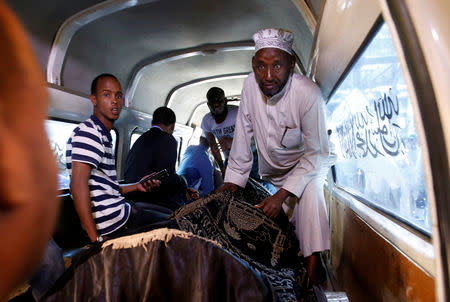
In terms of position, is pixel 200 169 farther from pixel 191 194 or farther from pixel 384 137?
pixel 384 137

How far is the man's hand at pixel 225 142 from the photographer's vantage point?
4.45 m

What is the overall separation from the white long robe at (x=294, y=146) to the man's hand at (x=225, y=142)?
1734 mm

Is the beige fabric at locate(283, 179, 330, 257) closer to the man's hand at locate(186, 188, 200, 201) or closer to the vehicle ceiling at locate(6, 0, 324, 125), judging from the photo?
the vehicle ceiling at locate(6, 0, 324, 125)

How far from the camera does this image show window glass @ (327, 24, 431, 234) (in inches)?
53.4

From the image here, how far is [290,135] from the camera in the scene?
94.9 inches

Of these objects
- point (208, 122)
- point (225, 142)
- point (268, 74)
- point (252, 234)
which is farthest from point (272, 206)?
point (208, 122)

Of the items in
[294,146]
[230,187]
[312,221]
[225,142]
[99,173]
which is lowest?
[312,221]

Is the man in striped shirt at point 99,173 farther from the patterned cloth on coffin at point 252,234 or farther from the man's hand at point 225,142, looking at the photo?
the man's hand at point 225,142

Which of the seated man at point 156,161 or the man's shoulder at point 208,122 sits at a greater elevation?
the man's shoulder at point 208,122

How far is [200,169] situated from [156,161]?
1602 millimetres

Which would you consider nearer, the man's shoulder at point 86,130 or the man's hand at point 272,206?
the man's hand at point 272,206

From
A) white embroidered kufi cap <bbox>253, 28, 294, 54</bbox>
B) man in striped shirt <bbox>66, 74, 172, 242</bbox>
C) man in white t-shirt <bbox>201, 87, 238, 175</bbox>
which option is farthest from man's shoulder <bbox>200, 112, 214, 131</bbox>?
white embroidered kufi cap <bbox>253, 28, 294, 54</bbox>

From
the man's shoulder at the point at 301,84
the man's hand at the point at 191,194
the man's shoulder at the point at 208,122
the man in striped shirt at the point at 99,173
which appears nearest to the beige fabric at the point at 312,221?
the man's shoulder at the point at 301,84

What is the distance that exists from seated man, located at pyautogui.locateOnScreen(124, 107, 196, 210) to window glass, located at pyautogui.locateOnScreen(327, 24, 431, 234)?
6.96 feet
